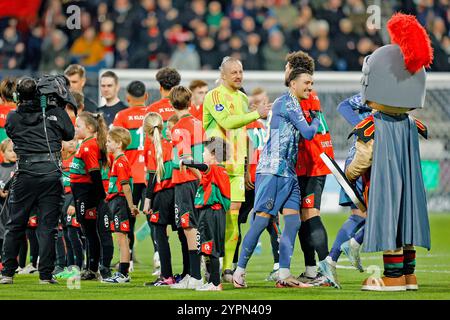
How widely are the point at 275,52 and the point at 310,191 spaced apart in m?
12.5

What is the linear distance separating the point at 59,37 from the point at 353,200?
13.3 m

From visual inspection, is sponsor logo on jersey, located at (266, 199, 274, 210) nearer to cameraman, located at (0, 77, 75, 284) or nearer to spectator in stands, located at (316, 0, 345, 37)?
cameraman, located at (0, 77, 75, 284)

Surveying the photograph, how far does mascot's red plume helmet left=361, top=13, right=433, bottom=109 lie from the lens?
10.4 meters

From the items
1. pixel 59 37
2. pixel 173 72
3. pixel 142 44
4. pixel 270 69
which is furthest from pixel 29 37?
pixel 173 72

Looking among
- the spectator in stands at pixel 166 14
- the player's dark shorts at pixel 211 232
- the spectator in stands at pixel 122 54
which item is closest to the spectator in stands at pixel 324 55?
the spectator in stands at pixel 166 14

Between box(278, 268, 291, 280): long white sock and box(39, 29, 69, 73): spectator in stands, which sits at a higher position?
box(39, 29, 69, 73): spectator in stands

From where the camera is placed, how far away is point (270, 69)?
76.9 feet

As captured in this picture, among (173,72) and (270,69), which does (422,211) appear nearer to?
(173,72)

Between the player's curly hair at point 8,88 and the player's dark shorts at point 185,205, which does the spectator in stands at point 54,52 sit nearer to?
the player's curly hair at point 8,88

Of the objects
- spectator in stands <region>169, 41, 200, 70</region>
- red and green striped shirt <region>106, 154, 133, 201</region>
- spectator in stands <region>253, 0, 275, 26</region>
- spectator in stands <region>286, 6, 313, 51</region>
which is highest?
spectator in stands <region>253, 0, 275, 26</region>

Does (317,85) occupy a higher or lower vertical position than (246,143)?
higher

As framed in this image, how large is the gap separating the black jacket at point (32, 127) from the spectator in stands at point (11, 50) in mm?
11568

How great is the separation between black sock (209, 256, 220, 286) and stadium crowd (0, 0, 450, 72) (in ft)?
41.3

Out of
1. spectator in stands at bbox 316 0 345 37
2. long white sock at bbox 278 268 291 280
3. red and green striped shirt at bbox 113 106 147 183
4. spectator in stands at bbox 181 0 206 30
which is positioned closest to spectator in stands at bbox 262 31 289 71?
spectator in stands at bbox 316 0 345 37
